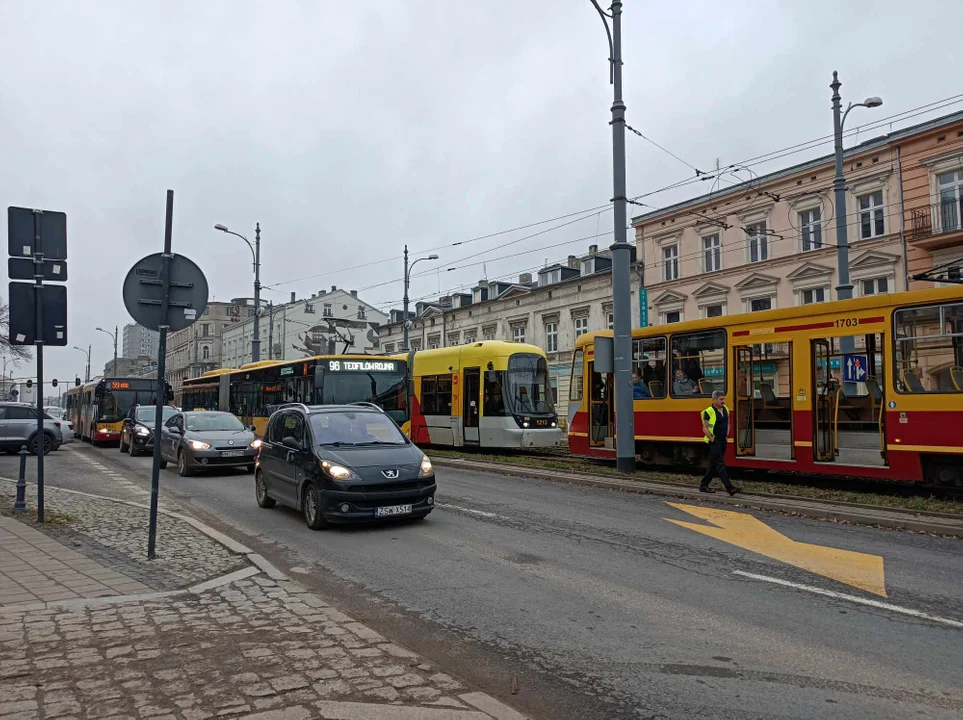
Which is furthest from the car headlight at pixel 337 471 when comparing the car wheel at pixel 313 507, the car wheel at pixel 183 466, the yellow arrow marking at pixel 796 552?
the car wheel at pixel 183 466

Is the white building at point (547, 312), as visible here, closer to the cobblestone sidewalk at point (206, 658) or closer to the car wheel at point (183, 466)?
the car wheel at point (183, 466)

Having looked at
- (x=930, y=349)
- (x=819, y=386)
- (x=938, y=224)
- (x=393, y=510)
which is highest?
(x=938, y=224)

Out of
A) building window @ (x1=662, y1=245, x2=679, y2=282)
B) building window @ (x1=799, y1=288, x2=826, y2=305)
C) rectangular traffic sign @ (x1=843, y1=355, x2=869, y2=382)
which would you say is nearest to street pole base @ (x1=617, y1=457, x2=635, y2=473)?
rectangular traffic sign @ (x1=843, y1=355, x2=869, y2=382)

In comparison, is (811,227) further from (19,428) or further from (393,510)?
(19,428)

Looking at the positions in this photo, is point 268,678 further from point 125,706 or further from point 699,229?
point 699,229

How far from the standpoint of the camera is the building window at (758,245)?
33781 millimetres

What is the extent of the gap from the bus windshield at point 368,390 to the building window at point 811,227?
1897 cm

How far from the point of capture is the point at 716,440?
12.3 metres

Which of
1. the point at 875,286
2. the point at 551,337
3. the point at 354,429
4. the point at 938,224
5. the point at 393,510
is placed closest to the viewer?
the point at 393,510

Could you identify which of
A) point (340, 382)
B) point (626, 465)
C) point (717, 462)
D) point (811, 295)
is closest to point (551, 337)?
point (811, 295)

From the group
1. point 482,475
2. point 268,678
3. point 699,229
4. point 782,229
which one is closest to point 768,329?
point 482,475

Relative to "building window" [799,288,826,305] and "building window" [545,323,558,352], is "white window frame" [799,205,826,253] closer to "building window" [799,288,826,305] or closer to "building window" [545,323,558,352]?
"building window" [799,288,826,305]

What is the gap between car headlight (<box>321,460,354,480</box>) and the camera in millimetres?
9203

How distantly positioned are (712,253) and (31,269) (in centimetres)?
3195
